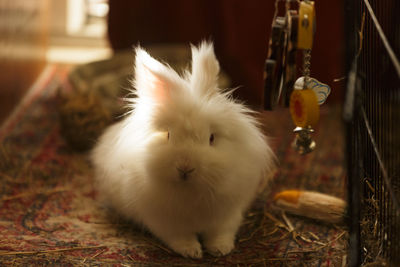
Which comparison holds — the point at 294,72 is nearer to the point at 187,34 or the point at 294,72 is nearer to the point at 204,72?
the point at 204,72

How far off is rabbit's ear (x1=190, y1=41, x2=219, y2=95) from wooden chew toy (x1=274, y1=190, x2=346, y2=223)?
590mm

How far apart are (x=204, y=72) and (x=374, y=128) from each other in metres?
0.50

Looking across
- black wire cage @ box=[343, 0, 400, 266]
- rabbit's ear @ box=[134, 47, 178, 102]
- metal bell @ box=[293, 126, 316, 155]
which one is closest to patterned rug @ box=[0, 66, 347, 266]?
black wire cage @ box=[343, 0, 400, 266]

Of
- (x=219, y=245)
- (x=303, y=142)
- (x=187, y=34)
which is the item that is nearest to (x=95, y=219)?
(x=219, y=245)

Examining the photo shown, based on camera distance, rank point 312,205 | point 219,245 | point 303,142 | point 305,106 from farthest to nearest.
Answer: point 312,205 < point 219,245 < point 303,142 < point 305,106

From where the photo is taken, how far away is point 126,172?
1.68 m

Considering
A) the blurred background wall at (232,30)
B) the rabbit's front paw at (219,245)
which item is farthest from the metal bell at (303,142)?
the blurred background wall at (232,30)

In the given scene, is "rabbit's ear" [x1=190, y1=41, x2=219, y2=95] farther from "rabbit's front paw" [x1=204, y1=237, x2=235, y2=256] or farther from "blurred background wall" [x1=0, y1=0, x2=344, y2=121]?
"blurred background wall" [x1=0, y1=0, x2=344, y2=121]

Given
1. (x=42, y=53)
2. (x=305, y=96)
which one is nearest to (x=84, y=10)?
(x=42, y=53)

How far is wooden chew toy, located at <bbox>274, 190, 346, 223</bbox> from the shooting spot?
1880mm

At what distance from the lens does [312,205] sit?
6.32 feet

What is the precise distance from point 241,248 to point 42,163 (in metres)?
1.14

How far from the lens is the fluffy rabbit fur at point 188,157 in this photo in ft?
4.94

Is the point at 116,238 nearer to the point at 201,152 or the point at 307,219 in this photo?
the point at 201,152
